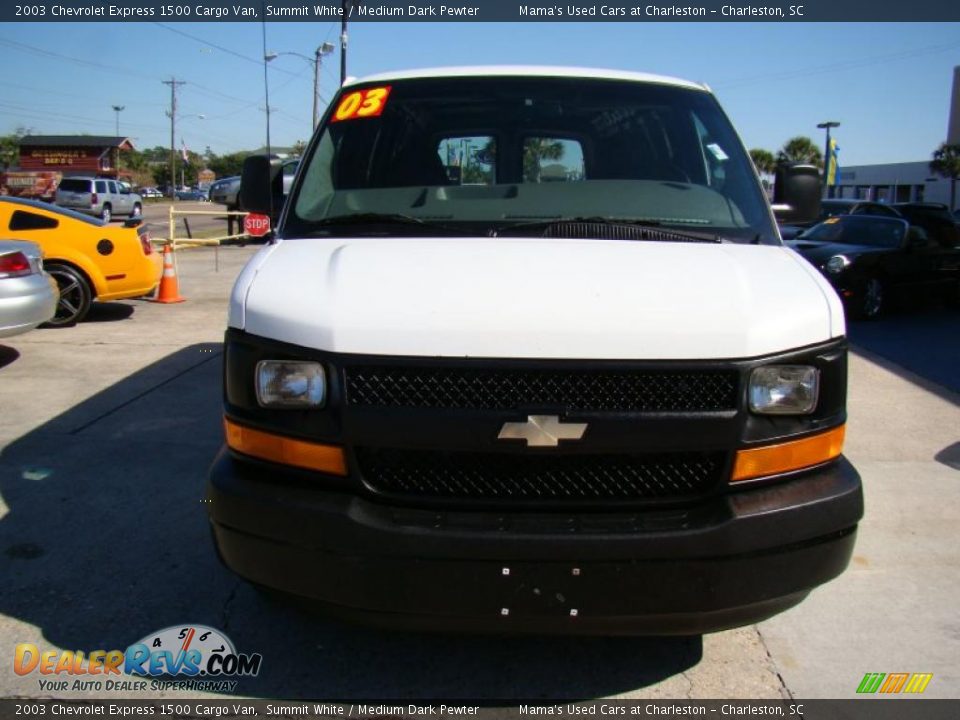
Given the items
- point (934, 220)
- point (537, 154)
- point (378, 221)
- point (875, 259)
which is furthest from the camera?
point (934, 220)

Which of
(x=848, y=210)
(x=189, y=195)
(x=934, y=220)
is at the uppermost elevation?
(x=189, y=195)

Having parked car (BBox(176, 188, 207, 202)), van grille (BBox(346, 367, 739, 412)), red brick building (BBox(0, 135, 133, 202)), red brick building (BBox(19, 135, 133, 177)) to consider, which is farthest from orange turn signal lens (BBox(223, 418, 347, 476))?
parked car (BBox(176, 188, 207, 202))

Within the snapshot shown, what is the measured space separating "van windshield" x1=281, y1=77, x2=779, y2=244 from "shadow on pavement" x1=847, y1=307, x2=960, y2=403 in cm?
492

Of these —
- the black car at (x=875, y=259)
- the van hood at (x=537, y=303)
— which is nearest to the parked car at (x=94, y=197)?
the black car at (x=875, y=259)

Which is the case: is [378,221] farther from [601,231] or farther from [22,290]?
[22,290]

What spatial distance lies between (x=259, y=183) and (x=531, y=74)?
1.42 m

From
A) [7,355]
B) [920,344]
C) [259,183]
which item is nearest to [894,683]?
[259,183]

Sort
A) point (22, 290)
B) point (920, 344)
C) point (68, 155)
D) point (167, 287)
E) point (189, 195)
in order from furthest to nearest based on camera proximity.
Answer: point (189, 195)
point (68, 155)
point (167, 287)
point (920, 344)
point (22, 290)

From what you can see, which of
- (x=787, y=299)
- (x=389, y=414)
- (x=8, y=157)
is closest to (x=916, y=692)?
(x=787, y=299)

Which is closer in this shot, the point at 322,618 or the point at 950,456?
the point at 322,618

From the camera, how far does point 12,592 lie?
3414mm

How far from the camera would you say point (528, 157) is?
151 inches

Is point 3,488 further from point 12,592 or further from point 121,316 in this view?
point 121,316

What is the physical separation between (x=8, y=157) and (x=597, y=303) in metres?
89.2
